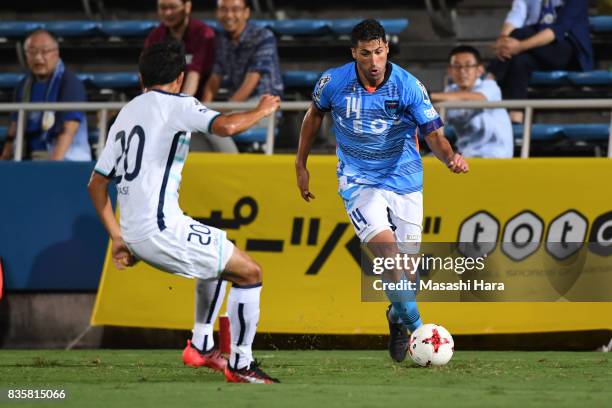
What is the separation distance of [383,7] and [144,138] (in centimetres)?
771

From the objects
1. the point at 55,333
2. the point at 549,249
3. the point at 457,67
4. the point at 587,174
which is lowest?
the point at 55,333

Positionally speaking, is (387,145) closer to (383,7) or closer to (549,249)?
(549,249)

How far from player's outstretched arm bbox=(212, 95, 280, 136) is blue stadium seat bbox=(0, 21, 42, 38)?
8158 mm

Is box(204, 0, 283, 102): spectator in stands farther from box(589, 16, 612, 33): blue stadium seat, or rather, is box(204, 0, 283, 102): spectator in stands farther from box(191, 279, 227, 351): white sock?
box(191, 279, 227, 351): white sock

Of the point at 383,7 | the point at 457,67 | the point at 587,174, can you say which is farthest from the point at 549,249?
the point at 383,7

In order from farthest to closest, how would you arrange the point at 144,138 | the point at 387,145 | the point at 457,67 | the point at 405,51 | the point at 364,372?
the point at 405,51 < the point at 457,67 < the point at 387,145 < the point at 364,372 < the point at 144,138

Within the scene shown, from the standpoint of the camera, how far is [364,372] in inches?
302

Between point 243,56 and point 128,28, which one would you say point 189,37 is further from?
point 128,28

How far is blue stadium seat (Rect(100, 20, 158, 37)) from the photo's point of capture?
13845 mm

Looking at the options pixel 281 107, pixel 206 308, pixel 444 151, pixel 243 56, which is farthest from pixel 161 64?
pixel 243 56

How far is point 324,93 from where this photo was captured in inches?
327

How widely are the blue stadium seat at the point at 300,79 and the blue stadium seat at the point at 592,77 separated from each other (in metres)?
2.54

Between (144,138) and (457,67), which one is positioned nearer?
(144,138)

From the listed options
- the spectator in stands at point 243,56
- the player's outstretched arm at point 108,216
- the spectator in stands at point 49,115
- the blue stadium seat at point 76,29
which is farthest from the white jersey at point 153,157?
the blue stadium seat at point 76,29
